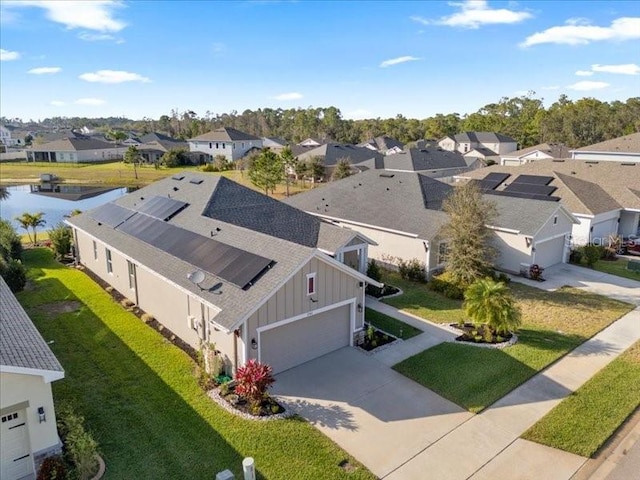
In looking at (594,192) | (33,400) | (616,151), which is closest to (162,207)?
(33,400)

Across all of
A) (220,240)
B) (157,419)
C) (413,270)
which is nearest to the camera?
(157,419)

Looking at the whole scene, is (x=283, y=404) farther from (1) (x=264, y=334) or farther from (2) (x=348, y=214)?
(2) (x=348, y=214)

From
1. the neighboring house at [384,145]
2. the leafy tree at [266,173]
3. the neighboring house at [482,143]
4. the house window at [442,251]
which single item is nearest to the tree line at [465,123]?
the neighboring house at [482,143]

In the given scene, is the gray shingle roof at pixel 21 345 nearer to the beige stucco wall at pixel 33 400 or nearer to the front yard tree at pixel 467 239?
the beige stucco wall at pixel 33 400

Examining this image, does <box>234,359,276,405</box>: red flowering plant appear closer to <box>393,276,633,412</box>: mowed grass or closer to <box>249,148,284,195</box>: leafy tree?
<box>393,276,633,412</box>: mowed grass

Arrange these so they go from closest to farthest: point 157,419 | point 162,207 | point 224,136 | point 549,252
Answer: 1. point 157,419
2. point 162,207
3. point 549,252
4. point 224,136

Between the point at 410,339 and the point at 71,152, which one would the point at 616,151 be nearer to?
the point at 410,339
